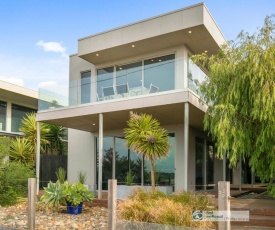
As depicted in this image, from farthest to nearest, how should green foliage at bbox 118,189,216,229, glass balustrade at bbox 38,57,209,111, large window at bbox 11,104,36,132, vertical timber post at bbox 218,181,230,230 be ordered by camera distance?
large window at bbox 11,104,36,132 < glass balustrade at bbox 38,57,209,111 < green foliage at bbox 118,189,216,229 < vertical timber post at bbox 218,181,230,230

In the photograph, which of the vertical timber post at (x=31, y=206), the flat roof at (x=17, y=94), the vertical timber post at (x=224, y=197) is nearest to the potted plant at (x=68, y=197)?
the vertical timber post at (x=31, y=206)

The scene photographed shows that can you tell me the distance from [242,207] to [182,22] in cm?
672

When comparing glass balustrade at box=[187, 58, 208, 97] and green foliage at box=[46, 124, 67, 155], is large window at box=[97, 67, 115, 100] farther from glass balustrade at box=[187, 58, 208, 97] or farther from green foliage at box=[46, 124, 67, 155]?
green foliage at box=[46, 124, 67, 155]

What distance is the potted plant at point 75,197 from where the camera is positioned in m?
10.5

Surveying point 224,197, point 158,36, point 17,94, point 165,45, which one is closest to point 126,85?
point 158,36

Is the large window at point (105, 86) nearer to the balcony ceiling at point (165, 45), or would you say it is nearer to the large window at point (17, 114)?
the balcony ceiling at point (165, 45)

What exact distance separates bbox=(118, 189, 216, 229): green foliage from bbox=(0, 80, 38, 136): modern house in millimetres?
13611

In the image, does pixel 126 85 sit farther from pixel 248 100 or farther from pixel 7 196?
pixel 7 196

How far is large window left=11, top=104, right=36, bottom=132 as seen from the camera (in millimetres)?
21469

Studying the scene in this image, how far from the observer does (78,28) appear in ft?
56.1

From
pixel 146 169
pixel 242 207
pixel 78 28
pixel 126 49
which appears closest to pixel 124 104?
pixel 126 49

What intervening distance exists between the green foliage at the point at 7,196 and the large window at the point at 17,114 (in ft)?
29.2

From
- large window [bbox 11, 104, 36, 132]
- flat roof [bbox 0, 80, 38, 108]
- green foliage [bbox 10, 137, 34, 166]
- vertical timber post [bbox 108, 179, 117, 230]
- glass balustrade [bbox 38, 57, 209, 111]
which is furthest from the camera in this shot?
large window [bbox 11, 104, 36, 132]

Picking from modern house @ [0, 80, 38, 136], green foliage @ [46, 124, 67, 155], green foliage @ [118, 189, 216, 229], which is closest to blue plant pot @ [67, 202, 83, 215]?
green foliage @ [118, 189, 216, 229]
